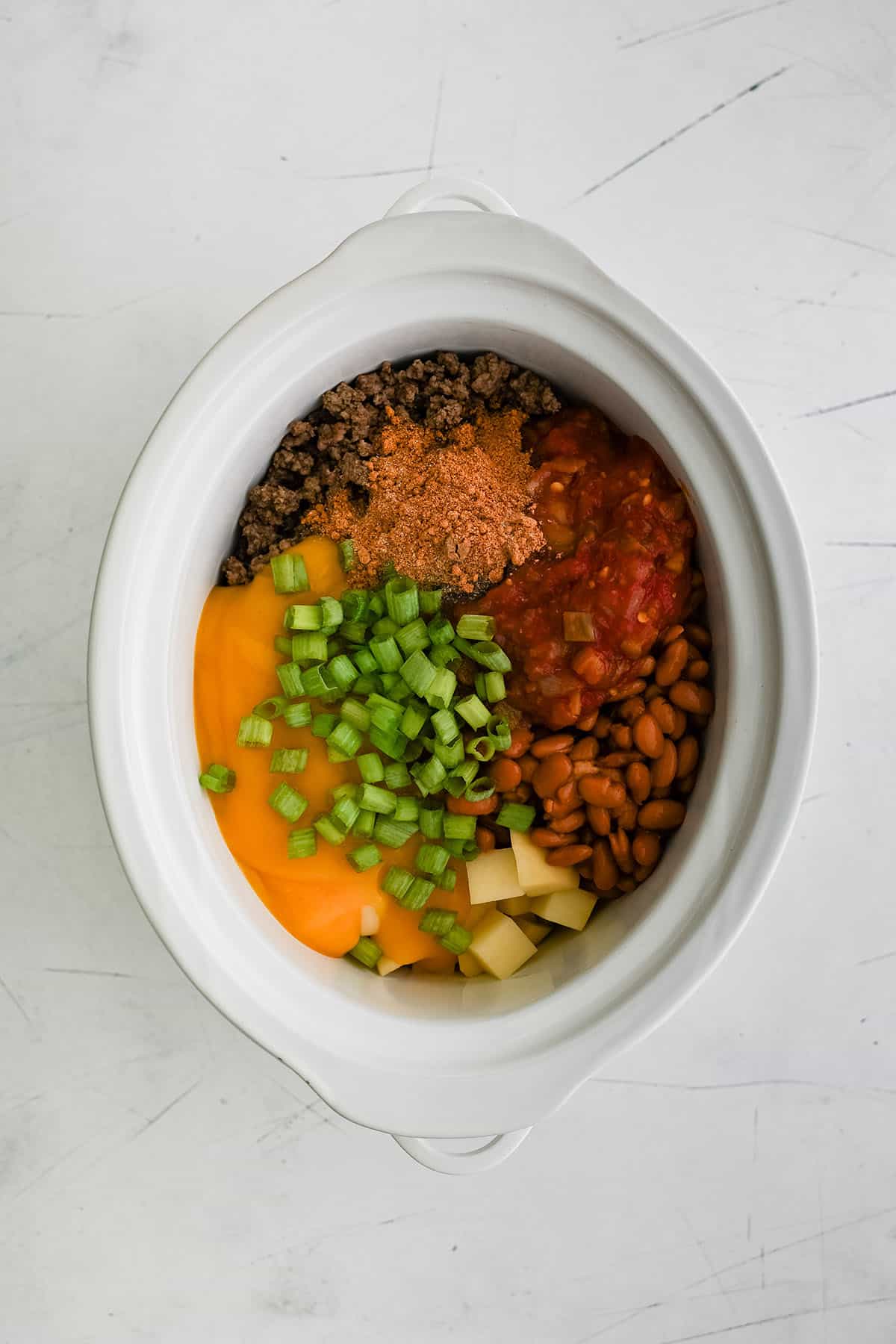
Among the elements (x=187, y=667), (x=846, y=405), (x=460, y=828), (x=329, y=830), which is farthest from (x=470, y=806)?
(x=846, y=405)

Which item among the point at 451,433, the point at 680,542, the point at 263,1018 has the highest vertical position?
the point at 451,433

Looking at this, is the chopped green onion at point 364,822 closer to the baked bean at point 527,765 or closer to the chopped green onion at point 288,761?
the chopped green onion at point 288,761

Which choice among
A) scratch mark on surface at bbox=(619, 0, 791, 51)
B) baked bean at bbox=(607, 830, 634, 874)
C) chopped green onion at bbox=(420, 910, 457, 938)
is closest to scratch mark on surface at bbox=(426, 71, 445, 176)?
scratch mark on surface at bbox=(619, 0, 791, 51)

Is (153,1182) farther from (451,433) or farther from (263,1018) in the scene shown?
(451,433)

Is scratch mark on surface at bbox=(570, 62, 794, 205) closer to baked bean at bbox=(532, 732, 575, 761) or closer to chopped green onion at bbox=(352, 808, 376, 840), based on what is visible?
baked bean at bbox=(532, 732, 575, 761)

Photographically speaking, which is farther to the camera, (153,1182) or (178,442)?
(153,1182)

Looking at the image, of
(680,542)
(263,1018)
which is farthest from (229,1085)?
(680,542)

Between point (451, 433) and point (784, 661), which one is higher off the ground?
point (451, 433)
